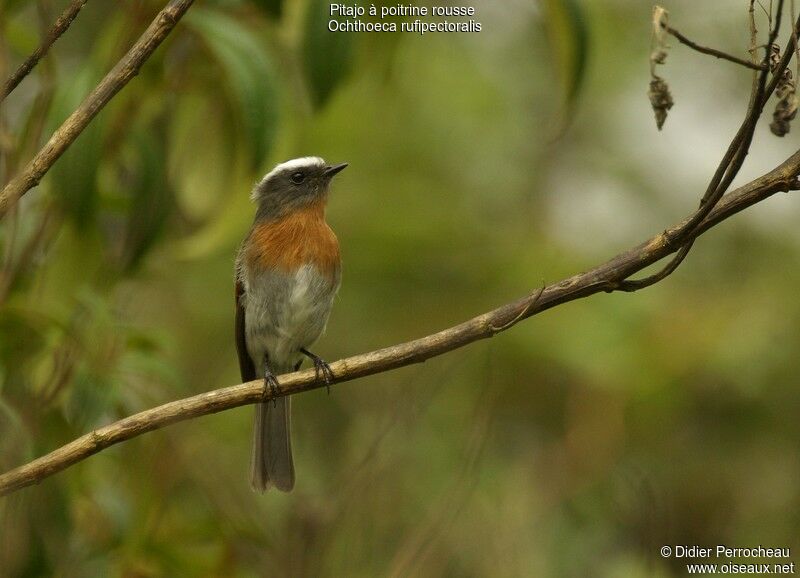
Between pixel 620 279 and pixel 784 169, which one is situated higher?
pixel 784 169

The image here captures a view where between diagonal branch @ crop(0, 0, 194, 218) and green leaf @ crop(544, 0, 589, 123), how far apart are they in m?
1.49

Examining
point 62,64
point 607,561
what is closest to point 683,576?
point 607,561

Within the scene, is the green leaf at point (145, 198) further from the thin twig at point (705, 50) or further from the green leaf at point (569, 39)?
the thin twig at point (705, 50)

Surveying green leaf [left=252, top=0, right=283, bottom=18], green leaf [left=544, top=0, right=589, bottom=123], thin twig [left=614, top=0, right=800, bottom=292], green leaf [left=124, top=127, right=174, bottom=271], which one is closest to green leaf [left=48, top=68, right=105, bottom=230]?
green leaf [left=124, top=127, right=174, bottom=271]

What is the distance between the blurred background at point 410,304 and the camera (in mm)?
3207

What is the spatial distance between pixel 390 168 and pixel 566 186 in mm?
1199

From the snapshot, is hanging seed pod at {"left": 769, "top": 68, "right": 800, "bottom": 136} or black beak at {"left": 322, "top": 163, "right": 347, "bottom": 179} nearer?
hanging seed pod at {"left": 769, "top": 68, "right": 800, "bottom": 136}

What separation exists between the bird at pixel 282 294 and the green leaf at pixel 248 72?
1.21 metres

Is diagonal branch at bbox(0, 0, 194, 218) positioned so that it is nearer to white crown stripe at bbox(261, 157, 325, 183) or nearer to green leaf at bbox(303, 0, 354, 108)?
green leaf at bbox(303, 0, 354, 108)

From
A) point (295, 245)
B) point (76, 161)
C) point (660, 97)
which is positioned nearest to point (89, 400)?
point (76, 161)

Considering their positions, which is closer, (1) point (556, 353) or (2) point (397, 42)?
(2) point (397, 42)

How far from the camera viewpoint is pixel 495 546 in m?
3.75

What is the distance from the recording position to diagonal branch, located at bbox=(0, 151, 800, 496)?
2.34m

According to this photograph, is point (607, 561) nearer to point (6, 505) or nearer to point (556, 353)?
point (556, 353)
